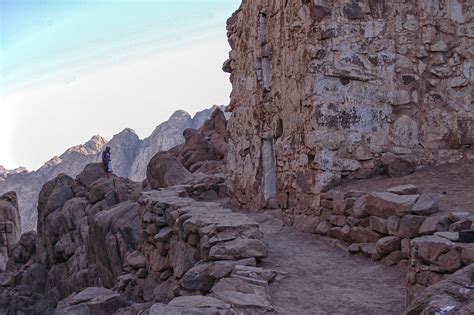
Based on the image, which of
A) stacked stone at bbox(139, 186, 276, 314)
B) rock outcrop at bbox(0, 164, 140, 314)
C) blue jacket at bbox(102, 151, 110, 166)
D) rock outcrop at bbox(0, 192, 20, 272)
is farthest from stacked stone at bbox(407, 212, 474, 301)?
rock outcrop at bbox(0, 192, 20, 272)

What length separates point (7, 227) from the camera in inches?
1225

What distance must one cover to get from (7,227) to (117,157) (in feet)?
178

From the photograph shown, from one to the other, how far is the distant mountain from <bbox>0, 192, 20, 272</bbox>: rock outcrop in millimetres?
47267

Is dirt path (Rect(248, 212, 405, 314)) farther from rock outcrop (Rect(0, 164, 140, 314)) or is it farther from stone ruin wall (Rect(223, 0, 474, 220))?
rock outcrop (Rect(0, 164, 140, 314))

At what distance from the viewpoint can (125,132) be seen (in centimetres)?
8775

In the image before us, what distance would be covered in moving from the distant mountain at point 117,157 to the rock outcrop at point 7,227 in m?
47.3

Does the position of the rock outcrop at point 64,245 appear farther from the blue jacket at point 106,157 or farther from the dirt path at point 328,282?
the dirt path at point 328,282

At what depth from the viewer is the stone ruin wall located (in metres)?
7.29

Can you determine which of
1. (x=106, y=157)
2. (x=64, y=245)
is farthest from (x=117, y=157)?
(x=64, y=245)

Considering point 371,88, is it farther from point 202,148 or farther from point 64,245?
point 64,245

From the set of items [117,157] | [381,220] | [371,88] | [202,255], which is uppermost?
[371,88]

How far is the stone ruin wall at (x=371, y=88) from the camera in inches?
287

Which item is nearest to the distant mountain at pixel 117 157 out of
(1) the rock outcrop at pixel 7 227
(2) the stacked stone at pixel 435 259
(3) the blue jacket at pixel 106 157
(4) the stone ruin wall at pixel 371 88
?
(1) the rock outcrop at pixel 7 227

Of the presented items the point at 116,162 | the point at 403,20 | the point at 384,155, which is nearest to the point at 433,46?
the point at 403,20
